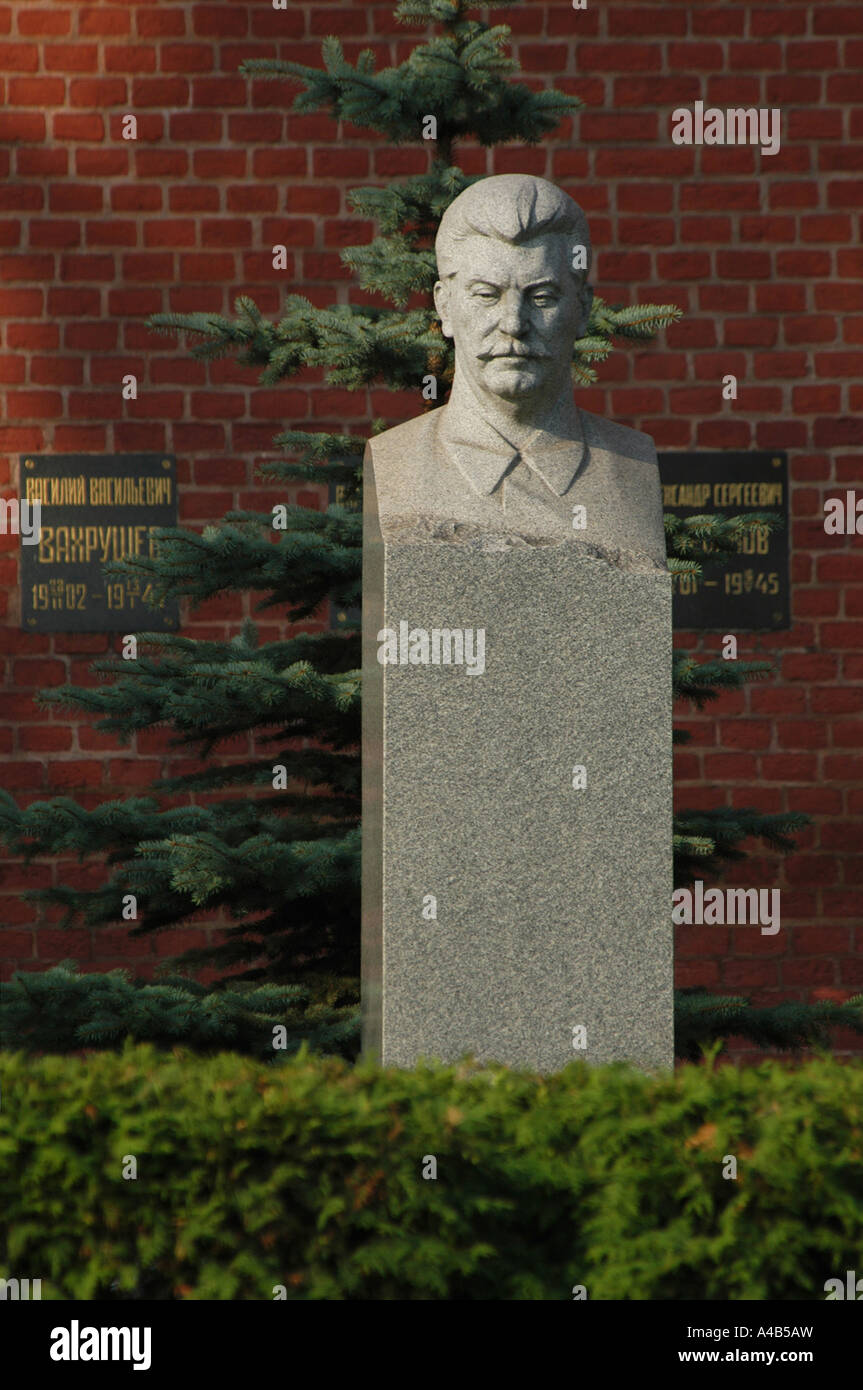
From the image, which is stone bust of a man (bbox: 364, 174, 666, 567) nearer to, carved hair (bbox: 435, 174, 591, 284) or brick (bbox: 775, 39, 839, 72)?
carved hair (bbox: 435, 174, 591, 284)

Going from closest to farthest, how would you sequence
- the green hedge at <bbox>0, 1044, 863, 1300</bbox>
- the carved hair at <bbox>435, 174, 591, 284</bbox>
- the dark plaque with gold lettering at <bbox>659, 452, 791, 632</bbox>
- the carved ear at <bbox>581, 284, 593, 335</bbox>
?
the green hedge at <bbox>0, 1044, 863, 1300</bbox>
the carved hair at <bbox>435, 174, 591, 284</bbox>
the carved ear at <bbox>581, 284, 593, 335</bbox>
the dark plaque with gold lettering at <bbox>659, 452, 791, 632</bbox>

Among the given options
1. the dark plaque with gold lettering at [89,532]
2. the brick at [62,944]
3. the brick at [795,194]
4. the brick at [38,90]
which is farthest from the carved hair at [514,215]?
the brick at [62,944]

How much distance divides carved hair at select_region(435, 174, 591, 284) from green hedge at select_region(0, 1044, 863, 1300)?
2.00 metres

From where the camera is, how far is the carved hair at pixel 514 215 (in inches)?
156

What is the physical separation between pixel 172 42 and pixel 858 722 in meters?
3.61

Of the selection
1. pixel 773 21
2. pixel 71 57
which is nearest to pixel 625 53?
pixel 773 21

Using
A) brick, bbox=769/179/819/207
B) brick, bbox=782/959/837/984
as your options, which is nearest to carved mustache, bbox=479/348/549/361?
brick, bbox=769/179/819/207

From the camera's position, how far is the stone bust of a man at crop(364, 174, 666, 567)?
3.98m

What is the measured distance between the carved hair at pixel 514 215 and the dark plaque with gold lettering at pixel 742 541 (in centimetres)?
245

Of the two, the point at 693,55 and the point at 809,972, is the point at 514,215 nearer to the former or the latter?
the point at 693,55

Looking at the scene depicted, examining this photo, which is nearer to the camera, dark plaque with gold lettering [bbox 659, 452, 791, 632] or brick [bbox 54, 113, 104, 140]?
dark plaque with gold lettering [bbox 659, 452, 791, 632]

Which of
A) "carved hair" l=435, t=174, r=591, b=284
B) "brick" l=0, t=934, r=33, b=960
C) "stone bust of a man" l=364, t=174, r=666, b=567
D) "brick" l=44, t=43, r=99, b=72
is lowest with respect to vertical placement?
"brick" l=0, t=934, r=33, b=960

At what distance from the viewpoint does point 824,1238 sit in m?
2.90

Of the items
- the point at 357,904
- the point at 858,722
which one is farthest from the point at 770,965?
the point at 357,904
